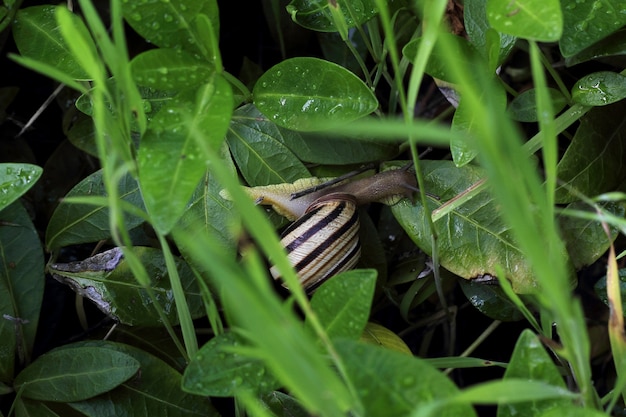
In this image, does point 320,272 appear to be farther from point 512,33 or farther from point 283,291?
point 512,33

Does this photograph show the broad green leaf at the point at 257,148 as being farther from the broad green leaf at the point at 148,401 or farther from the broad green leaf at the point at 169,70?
the broad green leaf at the point at 148,401

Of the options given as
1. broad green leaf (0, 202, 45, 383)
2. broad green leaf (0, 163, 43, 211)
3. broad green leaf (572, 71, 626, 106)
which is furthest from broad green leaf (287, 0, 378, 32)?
broad green leaf (0, 202, 45, 383)

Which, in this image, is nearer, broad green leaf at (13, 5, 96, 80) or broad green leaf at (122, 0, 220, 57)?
broad green leaf at (122, 0, 220, 57)

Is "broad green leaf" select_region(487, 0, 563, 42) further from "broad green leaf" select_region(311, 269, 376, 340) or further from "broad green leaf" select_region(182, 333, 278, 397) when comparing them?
"broad green leaf" select_region(182, 333, 278, 397)

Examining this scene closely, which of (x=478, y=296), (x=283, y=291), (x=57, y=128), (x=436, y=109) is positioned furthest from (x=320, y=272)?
(x=57, y=128)

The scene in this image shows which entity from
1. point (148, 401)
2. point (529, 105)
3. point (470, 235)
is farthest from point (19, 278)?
point (529, 105)

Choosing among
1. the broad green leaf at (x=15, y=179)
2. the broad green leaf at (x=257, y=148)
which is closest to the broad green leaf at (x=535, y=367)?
the broad green leaf at (x=257, y=148)
